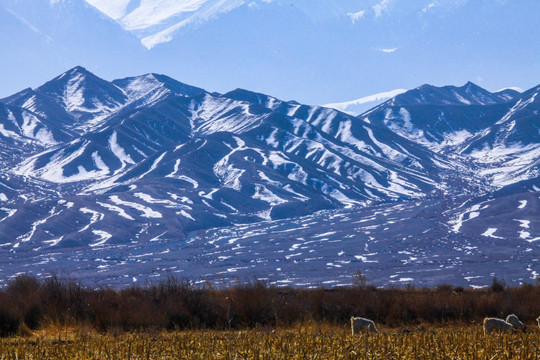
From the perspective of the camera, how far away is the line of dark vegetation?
1619 cm

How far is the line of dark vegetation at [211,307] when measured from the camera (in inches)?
637

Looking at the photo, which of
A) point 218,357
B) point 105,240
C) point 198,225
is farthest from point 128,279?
point 218,357

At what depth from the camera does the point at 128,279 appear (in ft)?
368

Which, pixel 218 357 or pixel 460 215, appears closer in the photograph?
pixel 218 357

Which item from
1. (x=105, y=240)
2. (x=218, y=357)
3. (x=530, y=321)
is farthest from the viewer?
(x=105, y=240)

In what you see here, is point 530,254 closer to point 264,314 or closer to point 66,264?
point 66,264

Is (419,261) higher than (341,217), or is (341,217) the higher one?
(341,217)

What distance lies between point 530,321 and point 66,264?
407 ft

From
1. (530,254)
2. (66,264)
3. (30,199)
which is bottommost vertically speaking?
(530,254)

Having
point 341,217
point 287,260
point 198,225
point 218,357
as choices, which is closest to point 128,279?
point 287,260

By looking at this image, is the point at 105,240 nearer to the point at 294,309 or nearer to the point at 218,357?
the point at 294,309

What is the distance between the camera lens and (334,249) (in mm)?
148500

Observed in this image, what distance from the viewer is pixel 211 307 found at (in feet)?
59.9

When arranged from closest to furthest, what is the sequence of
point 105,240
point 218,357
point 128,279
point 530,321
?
point 218,357 < point 530,321 < point 128,279 < point 105,240
